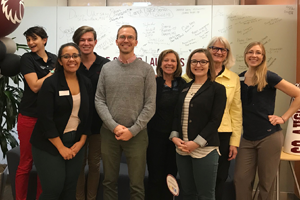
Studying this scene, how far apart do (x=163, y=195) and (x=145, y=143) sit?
0.56 m

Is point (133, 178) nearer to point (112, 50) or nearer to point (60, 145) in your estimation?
point (60, 145)

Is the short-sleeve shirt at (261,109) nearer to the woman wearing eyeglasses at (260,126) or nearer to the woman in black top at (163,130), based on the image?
the woman wearing eyeglasses at (260,126)

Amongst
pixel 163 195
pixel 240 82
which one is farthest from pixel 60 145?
pixel 240 82

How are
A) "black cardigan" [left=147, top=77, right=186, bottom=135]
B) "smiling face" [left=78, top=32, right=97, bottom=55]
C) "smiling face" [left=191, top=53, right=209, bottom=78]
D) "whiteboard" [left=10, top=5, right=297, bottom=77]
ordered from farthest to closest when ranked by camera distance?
"whiteboard" [left=10, top=5, right=297, bottom=77] → "smiling face" [left=78, top=32, right=97, bottom=55] → "black cardigan" [left=147, top=77, right=186, bottom=135] → "smiling face" [left=191, top=53, right=209, bottom=78]

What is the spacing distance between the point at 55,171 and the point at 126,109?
2.23 ft

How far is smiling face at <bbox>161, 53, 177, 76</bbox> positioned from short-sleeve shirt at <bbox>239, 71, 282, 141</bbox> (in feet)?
2.20

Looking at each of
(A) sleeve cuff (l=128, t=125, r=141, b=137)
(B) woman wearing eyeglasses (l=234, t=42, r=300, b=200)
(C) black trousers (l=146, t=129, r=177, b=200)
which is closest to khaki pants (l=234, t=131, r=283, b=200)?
(B) woman wearing eyeglasses (l=234, t=42, r=300, b=200)

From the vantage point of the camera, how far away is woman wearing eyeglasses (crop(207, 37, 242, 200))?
192cm

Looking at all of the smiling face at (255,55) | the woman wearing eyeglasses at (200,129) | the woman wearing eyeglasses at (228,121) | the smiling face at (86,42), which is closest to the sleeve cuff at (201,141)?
the woman wearing eyeglasses at (200,129)

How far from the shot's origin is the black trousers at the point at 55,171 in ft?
5.49

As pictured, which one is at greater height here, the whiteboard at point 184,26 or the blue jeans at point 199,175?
the whiteboard at point 184,26

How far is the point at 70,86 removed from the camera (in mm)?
1743

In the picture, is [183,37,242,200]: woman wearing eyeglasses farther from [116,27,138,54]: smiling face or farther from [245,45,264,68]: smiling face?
[116,27,138,54]: smiling face

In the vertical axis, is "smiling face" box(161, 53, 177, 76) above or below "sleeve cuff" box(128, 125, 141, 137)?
above
